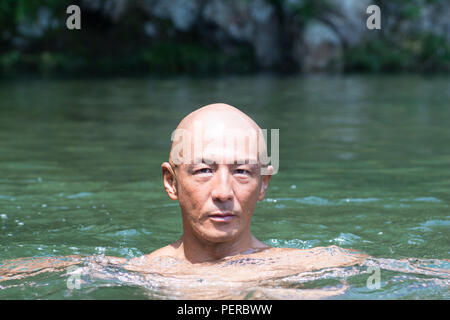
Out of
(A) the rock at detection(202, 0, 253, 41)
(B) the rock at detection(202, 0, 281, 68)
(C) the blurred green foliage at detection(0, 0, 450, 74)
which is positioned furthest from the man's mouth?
(A) the rock at detection(202, 0, 253, 41)

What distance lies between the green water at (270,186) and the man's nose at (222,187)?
66cm

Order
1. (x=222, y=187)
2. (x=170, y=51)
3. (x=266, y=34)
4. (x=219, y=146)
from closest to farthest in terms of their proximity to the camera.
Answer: (x=222, y=187), (x=219, y=146), (x=170, y=51), (x=266, y=34)

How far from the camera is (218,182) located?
150 inches

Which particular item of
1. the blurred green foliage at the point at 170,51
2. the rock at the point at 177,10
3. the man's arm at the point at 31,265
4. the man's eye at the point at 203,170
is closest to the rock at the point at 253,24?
the blurred green foliage at the point at 170,51

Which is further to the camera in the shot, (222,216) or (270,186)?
(270,186)

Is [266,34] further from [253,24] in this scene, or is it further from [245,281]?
[245,281]

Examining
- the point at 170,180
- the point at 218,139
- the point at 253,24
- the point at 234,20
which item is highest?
the point at 234,20

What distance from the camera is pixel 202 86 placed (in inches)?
728

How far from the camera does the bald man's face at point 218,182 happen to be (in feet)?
12.6

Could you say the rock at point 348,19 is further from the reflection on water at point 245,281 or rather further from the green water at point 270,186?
the reflection on water at point 245,281

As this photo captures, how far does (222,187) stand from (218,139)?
0.29 metres

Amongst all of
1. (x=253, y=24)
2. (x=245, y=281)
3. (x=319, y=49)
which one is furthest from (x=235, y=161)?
(x=253, y=24)

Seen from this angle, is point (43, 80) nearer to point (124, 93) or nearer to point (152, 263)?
point (124, 93)

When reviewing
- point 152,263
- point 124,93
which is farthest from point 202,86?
point 152,263
